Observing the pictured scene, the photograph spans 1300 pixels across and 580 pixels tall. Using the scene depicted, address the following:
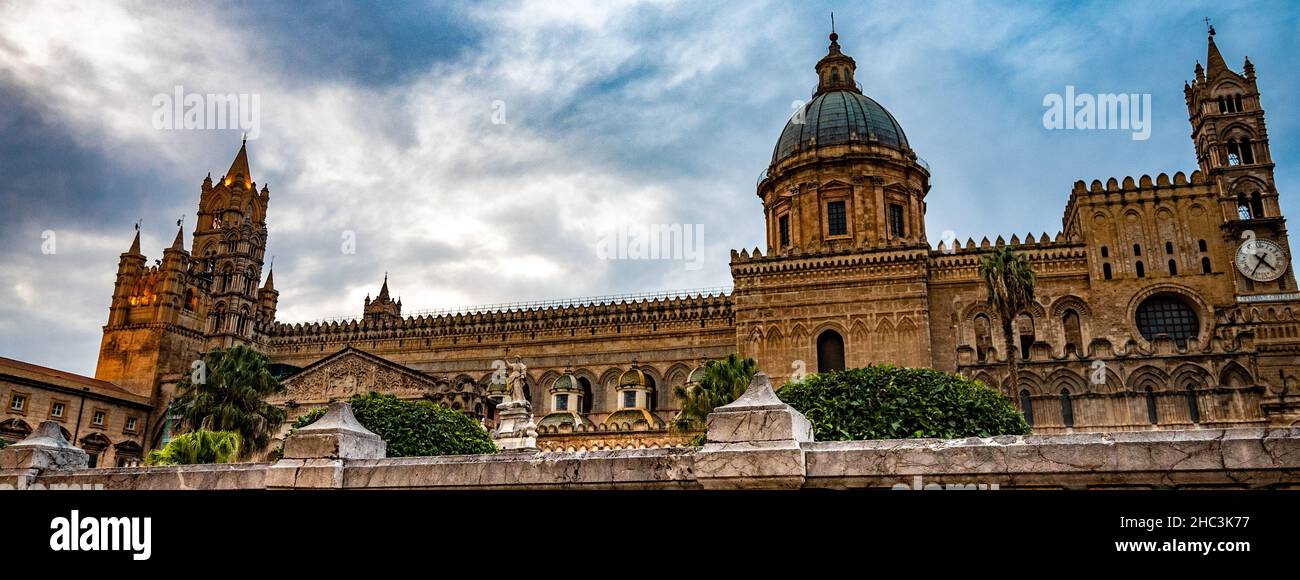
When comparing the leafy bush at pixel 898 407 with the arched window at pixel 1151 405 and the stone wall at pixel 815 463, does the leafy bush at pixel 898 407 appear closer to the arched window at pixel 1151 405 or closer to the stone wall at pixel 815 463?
the stone wall at pixel 815 463

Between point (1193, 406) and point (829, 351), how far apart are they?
44.7 feet

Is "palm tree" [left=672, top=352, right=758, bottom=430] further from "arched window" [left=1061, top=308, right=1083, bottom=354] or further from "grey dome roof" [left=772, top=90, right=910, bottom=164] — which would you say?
"grey dome roof" [left=772, top=90, right=910, bottom=164]

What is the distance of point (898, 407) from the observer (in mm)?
15250

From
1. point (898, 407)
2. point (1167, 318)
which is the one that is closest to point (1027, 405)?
point (1167, 318)

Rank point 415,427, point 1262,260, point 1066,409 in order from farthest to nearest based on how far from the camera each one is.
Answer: point 1262,260 → point 1066,409 → point 415,427

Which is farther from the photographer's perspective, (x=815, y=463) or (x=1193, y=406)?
(x=1193, y=406)

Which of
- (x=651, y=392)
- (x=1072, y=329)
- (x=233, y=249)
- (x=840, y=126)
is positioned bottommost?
(x=651, y=392)

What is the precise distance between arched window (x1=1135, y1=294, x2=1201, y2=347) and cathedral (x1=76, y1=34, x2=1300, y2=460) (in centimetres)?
8

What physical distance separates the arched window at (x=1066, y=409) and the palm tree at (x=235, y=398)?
95.6 ft

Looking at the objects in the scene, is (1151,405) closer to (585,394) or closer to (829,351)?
(829,351)

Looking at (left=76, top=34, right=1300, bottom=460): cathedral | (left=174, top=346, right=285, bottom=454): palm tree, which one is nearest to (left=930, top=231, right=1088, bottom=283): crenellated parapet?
(left=76, top=34, right=1300, bottom=460): cathedral
